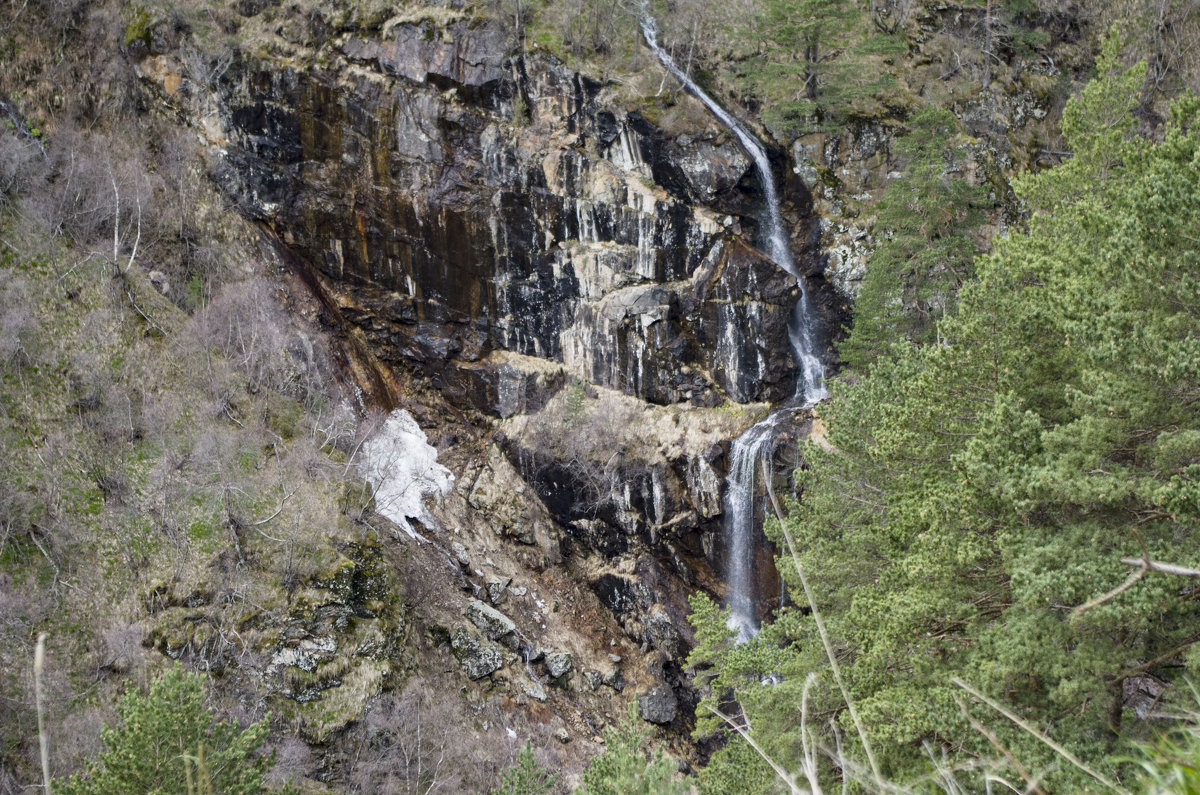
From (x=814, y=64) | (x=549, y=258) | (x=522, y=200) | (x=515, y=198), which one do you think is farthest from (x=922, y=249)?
(x=515, y=198)

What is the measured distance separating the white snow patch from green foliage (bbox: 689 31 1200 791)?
665 inches

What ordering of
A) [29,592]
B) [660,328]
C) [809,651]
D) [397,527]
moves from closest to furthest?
[809,651] → [29,592] → [397,527] → [660,328]

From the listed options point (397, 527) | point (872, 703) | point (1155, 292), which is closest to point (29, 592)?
point (397, 527)

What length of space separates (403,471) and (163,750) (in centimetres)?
1622

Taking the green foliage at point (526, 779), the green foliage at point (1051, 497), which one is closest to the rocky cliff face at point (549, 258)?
the green foliage at point (526, 779)

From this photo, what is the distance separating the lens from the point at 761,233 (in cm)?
2644

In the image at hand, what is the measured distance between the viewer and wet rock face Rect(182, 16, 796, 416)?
84.5 feet

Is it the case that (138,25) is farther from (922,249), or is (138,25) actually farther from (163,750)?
(922,249)

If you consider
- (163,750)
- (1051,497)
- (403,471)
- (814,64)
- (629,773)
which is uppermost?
(814,64)

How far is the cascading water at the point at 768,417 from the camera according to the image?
24.2m

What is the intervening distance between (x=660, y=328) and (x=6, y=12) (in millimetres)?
26250

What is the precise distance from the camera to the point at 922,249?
20.4 meters

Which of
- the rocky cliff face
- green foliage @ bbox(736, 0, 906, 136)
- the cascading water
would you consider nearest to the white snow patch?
the rocky cliff face

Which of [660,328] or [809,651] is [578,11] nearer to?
[660,328]
